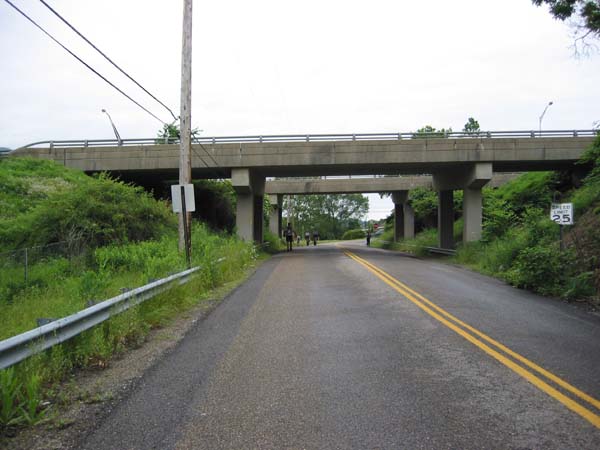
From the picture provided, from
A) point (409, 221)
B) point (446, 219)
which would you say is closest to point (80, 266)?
point (446, 219)

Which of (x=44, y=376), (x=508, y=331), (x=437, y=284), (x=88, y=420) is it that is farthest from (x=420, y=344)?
(x=437, y=284)

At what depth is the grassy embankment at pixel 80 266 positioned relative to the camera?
202 inches

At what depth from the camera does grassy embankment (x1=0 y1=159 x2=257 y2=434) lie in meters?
5.13

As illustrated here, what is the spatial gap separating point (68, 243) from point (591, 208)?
1868 cm

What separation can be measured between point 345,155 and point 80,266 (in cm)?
1630

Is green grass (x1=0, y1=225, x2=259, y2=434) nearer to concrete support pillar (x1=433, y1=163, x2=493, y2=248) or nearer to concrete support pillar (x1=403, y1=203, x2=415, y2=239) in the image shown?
concrete support pillar (x1=433, y1=163, x2=493, y2=248)

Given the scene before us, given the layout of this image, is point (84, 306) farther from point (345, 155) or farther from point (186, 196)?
point (345, 155)

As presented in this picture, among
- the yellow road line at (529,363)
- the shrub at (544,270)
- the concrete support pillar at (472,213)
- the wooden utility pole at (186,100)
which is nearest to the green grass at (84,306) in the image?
the wooden utility pole at (186,100)

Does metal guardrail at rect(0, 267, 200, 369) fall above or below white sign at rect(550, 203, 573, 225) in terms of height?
below

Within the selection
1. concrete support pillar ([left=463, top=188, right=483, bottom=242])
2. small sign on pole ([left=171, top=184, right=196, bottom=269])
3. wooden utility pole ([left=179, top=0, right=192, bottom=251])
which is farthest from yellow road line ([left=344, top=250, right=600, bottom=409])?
concrete support pillar ([left=463, top=188, right=483, bottom=242])

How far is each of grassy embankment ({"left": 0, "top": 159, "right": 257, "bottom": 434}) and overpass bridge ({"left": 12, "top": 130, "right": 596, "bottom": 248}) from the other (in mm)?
3079

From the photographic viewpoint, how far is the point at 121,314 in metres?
7.04

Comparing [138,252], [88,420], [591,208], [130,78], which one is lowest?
[88,420]

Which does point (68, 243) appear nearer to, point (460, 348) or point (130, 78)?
point (130, 78)
